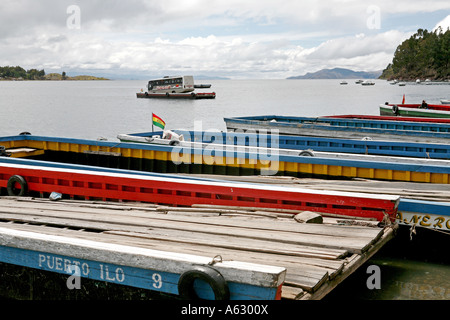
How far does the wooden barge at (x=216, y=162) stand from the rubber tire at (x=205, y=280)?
872cm

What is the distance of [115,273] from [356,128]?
17142 mm

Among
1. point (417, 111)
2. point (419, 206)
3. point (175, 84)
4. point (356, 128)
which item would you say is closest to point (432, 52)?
point (175, 84)

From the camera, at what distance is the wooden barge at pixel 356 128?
64.1ft

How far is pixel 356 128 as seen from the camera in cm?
2075

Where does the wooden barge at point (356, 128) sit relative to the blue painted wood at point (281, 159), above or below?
above

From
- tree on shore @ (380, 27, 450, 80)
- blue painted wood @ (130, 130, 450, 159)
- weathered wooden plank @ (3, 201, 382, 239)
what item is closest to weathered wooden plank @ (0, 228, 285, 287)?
weathered wooden plank @ (3, 201, 382, 239)

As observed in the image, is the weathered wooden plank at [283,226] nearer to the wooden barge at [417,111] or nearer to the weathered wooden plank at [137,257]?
the weathered wooden plank at [137,257]

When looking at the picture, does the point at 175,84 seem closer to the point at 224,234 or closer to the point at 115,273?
the point at 224,234

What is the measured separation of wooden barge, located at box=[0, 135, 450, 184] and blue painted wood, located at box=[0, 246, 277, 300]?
863 cm

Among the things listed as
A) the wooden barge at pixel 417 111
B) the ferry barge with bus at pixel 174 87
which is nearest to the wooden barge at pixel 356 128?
the wooden barge at pixel 417 111

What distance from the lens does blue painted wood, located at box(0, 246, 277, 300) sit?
15.9ft

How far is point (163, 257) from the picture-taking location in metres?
5.11
